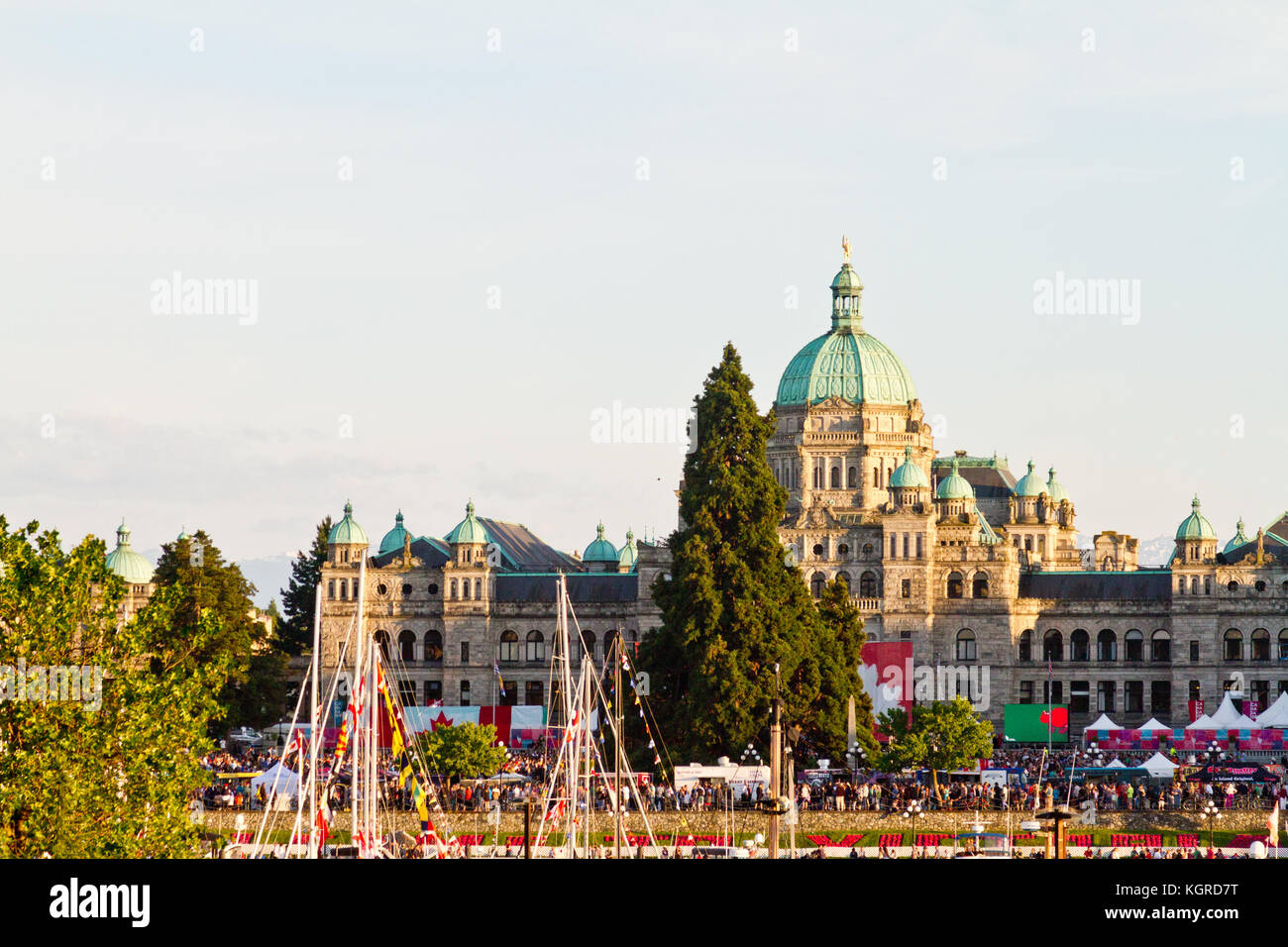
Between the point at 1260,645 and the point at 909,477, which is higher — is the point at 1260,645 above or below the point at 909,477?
below

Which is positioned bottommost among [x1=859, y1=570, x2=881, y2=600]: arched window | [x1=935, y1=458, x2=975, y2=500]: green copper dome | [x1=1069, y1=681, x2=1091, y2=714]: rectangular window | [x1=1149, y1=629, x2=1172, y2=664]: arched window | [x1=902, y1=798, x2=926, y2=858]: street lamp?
[x1=902, y1=798, x2=926, y2=858]: street lamp

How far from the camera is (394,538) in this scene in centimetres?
14788

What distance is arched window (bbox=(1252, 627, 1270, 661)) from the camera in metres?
129

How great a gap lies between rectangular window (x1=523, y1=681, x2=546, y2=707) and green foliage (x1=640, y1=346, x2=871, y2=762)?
41.4m

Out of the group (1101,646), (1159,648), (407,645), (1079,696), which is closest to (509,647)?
(407,645)

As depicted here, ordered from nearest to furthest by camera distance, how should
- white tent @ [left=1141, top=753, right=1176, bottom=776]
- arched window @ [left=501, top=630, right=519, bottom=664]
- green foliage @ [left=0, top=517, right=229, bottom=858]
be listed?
1. green foliage @ [left=0, top=517, right=229, bottom=858]
2. white tent @ [left=1141, top=753, right=1176, bottom=776]
3. arched window @ [left=501, top=630, right=519, bottom=664]

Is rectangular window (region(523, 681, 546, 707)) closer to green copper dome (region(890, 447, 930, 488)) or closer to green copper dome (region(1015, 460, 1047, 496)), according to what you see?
green copper dome (region(890, 447, 930, 488))

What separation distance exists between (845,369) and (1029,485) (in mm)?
19603

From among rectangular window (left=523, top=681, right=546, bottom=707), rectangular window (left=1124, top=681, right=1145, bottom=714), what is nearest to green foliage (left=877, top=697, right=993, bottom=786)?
rectangular window (left=1124, top=681, right=1145, bottom=714)

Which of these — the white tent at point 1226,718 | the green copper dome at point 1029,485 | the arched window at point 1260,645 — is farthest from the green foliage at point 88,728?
the green copper dome at point 1029,485

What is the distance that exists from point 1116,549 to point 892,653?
50608mm

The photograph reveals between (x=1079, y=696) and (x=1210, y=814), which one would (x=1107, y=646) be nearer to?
(x=1079, y=696)

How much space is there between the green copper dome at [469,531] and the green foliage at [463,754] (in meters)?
47.7
